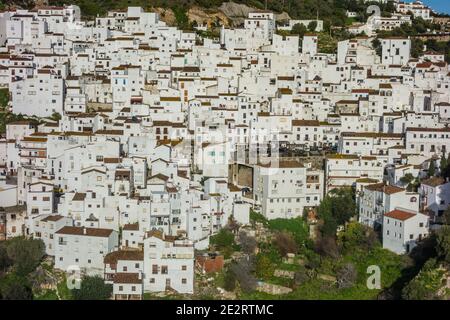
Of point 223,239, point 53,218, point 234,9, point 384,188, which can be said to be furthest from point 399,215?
point 234,9

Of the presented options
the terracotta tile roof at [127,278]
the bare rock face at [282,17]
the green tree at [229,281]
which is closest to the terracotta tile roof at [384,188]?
the green tree at [229,281]

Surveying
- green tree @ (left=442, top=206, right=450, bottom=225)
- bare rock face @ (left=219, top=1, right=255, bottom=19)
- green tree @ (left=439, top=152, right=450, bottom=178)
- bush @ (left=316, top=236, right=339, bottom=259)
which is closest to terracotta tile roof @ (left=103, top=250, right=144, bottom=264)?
bush @ (left=316, top=236, right=339, bottom=259)

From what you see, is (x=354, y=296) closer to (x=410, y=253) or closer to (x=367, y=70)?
(x=410, y=253)

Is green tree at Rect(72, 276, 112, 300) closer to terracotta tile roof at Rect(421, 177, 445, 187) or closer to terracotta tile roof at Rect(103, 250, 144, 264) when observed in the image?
terracotta tile roof at Rect(103, 250, 144, 264)

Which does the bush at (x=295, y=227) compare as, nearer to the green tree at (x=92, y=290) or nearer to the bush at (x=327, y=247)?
the bush at (x=327, y=247)

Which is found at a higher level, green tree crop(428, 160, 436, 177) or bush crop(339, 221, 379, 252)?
green tree crop(428, 160, 436, 177)

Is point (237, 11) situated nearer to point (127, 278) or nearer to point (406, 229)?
point (406, 229)
